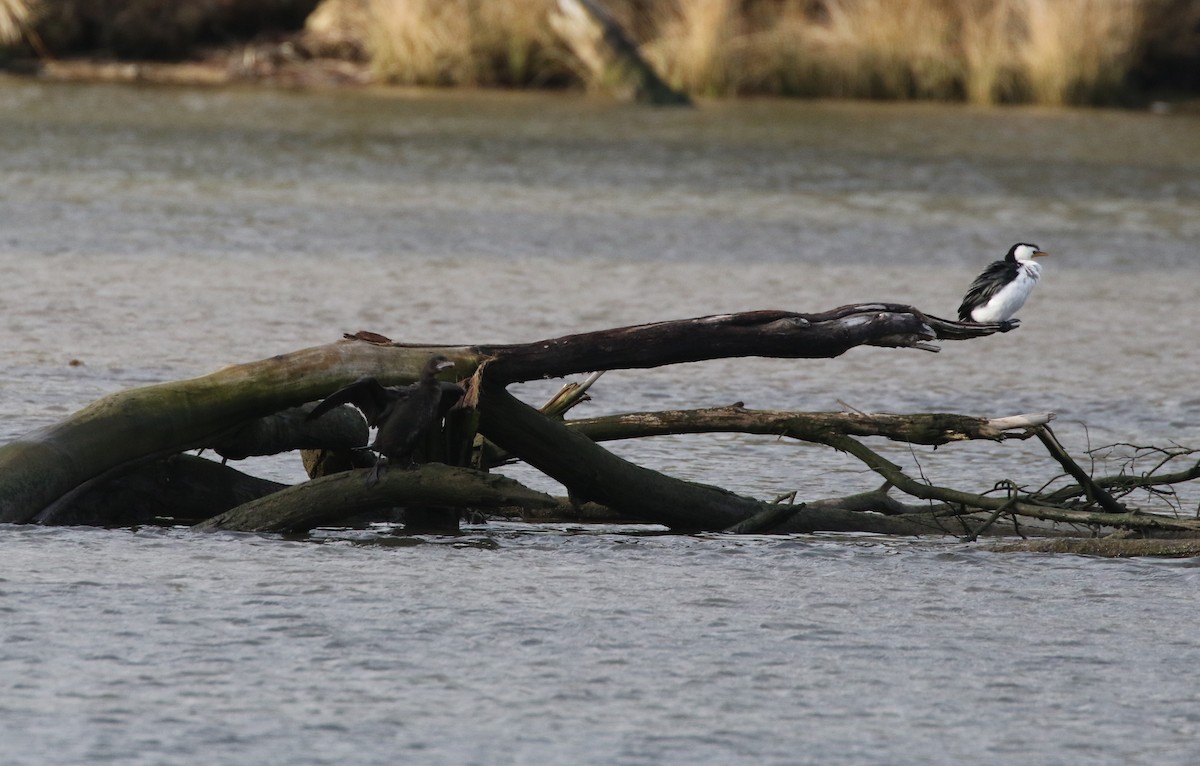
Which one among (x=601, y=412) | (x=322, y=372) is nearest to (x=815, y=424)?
(x=322, y=372)

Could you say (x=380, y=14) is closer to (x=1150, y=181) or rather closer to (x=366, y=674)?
(x=1150, y=181)

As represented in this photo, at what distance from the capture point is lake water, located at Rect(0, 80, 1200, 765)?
3.99 m

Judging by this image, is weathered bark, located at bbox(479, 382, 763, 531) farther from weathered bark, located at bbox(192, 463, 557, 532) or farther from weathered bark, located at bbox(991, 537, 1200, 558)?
weathered bark, located at bbox(991, 537, 1200, 558)

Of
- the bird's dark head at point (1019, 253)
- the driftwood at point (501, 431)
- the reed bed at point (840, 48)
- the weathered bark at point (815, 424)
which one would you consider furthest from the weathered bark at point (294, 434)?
the reed bed at point (840, 48)

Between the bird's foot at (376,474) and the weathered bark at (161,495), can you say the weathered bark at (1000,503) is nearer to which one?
the bird's foot at (376,474)

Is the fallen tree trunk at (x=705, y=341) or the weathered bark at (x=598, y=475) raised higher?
the fallen tree trunk at (x=705, y=341)

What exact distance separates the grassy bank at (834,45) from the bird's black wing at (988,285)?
16404 millimetres

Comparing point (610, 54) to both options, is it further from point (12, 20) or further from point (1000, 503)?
point (1000, 503)

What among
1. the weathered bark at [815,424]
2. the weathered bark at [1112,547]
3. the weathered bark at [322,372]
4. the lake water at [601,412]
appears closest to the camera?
the lake water at [601,412]

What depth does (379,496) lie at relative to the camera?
5.29 metres

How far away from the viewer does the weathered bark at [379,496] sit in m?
5.29

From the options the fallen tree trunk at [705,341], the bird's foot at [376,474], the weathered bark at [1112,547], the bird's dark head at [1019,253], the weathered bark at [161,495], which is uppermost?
the bird's dark head at [1019,253]

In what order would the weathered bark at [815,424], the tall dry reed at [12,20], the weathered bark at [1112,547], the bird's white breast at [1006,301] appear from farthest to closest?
the tall dry reed at [12,20]
the bird's white breast at [1006,301]
the weathered bark at [1112,547]
the weathered bark at [815,424]

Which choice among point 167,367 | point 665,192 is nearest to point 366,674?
point 167,367
